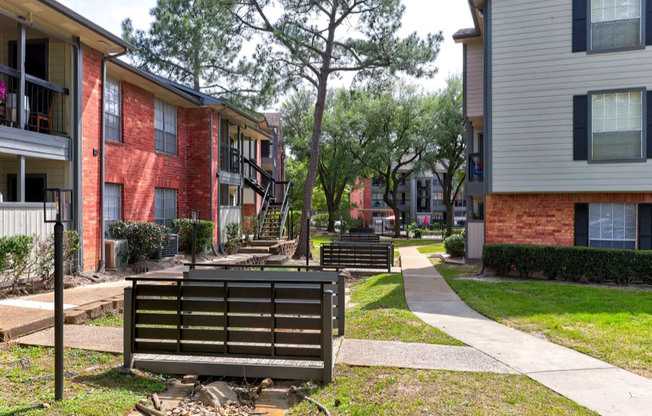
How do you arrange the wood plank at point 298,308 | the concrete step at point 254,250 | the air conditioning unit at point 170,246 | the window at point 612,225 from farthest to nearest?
1. the concrete step at point 254,250
2. the air conditioning unit at point 170,246
3. the window at point 612,225
4. the wood plank at point 298,308

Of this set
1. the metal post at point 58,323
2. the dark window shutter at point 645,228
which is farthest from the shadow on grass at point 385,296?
the dark window shutter at point 645,228

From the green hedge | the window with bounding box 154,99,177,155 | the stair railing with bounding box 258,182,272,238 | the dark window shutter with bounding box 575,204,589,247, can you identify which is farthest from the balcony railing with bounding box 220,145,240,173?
the dark window shutter with bounding box 575,204,589,247

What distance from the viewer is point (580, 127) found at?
12805mm

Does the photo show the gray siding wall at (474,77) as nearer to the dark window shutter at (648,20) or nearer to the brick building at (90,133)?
the dark window shutter at (648,20)

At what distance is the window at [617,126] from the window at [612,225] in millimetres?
1493

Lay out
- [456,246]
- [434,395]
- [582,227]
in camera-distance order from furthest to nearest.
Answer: [456,246], [582,227], [434,395]

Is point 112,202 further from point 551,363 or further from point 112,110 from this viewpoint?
point 551,363

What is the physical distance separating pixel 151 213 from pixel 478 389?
1291 cm

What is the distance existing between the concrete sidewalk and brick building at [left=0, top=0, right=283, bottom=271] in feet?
26.3

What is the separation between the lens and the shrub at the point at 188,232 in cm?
1545

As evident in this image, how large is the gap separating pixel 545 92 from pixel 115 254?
12379mm

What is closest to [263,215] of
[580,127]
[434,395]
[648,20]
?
[580,127]

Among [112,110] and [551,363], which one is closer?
[551,363]

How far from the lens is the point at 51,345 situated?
5.59 m
